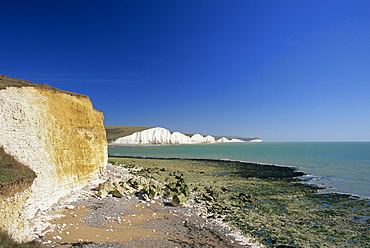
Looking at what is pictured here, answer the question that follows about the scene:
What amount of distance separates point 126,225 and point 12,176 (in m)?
4.32

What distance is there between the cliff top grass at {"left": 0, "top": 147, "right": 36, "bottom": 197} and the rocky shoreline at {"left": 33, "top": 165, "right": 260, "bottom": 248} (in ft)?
5.34

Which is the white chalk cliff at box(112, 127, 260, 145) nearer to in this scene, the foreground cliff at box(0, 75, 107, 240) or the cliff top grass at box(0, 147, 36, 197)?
the foreground cliff at box(0, 75, 107, 240)

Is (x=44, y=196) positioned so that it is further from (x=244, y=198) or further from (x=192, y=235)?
(x=244, y=198)

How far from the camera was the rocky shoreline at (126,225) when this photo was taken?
23.3ft

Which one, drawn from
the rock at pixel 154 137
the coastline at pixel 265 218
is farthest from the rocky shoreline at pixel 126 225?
the rock at pixel 154 137

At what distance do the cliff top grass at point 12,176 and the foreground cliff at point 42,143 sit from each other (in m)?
0.19

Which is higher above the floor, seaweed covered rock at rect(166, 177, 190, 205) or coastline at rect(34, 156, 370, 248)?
seaweed covered rock at rect(166, 177, 190, 205)

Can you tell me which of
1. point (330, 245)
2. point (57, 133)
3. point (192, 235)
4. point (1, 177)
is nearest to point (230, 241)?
point (192, 235)

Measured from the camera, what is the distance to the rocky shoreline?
23.3 feet

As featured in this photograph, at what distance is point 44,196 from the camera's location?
358 inches

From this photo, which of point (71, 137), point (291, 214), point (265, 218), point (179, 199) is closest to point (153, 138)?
point (71, 137)

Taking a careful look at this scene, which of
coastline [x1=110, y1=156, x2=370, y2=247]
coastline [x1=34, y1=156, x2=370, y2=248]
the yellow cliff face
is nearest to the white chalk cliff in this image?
the yellow cliff face

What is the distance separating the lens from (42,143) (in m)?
9.80

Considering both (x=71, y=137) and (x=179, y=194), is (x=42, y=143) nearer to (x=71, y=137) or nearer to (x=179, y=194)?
(x=71, y=137)
